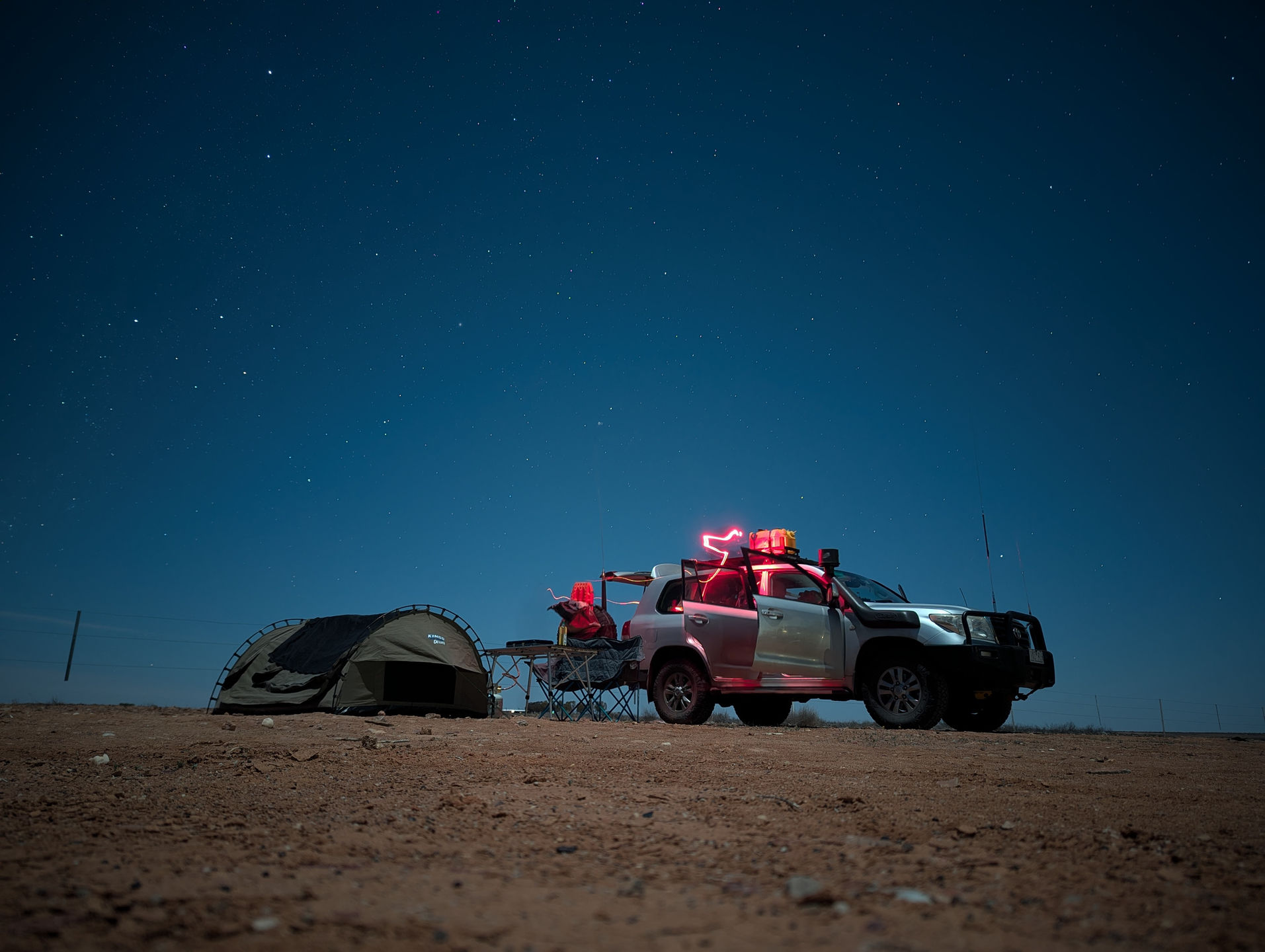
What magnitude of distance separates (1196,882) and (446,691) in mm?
12922

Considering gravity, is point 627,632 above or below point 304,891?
above

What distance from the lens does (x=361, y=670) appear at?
42.6 ft

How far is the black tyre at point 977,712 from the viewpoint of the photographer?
8.93 meters

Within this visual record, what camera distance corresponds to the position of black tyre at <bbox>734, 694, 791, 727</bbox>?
1181 cm

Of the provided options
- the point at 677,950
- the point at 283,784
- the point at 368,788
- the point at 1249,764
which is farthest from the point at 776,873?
the point at 1249,764

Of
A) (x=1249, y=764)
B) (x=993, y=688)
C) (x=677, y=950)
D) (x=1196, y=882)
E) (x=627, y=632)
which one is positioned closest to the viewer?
(x=677, y=950)

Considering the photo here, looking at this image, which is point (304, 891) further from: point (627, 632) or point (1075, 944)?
point (627, 632)

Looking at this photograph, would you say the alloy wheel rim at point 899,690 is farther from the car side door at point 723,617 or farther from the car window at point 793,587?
the car side door at point 723,617

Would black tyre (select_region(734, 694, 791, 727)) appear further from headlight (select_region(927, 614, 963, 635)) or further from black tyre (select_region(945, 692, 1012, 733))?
headlight (select_region(927, 614, 963, 635))

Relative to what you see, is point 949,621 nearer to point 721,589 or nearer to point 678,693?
point 721,589

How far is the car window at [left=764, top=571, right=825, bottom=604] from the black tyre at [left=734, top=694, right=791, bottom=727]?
2.23 m

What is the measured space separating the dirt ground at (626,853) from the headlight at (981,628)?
9.25ft

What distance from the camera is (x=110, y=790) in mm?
4652

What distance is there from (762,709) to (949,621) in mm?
3878
